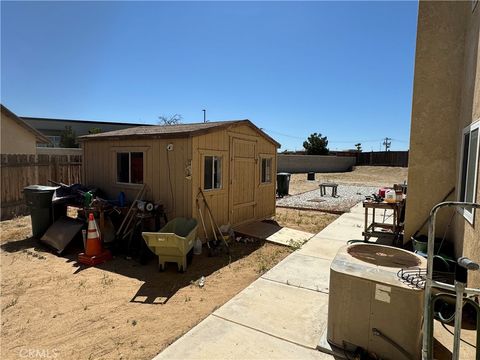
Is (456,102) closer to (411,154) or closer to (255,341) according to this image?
(411,154)

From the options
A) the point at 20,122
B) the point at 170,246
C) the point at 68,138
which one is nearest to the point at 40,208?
the point at 170,246

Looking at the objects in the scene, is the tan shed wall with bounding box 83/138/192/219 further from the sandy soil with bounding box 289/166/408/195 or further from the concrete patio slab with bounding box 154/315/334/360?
the sandy soil with bounding box 289/166/408/195

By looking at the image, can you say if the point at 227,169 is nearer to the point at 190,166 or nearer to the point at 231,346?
the point at 190,166

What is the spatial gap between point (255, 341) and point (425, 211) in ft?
15.5

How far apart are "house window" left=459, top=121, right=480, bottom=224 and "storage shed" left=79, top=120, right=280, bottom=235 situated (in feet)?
14.8

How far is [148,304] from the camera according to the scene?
3.94m

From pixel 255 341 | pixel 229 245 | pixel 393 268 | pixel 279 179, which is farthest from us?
pixel 279 179

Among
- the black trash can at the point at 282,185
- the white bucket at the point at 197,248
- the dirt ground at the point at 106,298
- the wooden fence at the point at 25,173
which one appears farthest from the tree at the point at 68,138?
the white bucket at the point at 197,248

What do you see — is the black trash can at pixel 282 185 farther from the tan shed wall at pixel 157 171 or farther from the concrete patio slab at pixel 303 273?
the concrete patio slab at pixel 303 273

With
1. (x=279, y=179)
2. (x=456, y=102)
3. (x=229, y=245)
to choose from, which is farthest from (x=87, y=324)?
(x=279, y=179)

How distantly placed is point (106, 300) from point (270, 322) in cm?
233

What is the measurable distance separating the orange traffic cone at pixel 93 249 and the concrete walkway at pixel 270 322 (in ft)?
10.0

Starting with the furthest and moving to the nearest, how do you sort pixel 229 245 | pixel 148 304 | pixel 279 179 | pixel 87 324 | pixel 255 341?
pixel 279 179 → pixel 229 245 → pixel 148 304 → pixel 87 324 → pixel 255 341

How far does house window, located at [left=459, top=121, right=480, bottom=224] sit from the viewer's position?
150 inches
